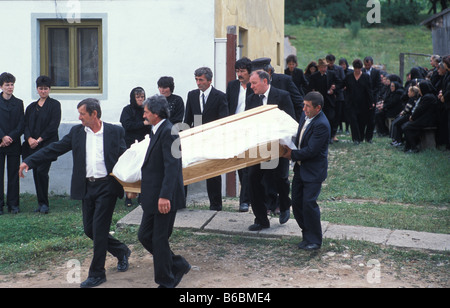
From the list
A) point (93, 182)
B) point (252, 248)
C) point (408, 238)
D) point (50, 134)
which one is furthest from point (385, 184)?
point (93, 182)

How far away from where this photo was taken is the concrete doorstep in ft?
24.6

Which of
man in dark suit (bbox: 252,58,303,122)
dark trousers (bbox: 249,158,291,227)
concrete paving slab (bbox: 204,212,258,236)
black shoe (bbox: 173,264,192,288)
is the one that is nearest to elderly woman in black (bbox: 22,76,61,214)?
concrete paving slab (bbox: 204,212,258,236)

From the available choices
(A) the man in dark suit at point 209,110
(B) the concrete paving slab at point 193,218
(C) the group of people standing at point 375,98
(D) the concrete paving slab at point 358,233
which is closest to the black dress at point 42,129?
(A) the man in dark suit at point 209,110

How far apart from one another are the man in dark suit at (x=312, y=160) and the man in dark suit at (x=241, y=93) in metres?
1.71

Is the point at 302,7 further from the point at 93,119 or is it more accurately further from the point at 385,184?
the point at 93,119

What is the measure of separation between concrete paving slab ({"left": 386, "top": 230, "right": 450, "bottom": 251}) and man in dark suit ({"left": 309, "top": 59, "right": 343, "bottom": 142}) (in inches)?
298

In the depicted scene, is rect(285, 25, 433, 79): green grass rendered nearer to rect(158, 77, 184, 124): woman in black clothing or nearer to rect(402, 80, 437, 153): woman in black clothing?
rect(402, 80, 437, 153): woman in black clothing

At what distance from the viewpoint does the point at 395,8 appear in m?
47.2

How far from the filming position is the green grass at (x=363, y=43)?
36.7 metres

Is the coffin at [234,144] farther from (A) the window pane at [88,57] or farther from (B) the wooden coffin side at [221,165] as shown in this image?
(A) the window pane at [88,57]

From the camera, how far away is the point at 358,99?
15.2 metres

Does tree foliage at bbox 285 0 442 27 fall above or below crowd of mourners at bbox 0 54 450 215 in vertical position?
above

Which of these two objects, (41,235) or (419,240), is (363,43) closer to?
(419,240)

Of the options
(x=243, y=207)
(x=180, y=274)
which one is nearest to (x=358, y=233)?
(x=243, y=207)
